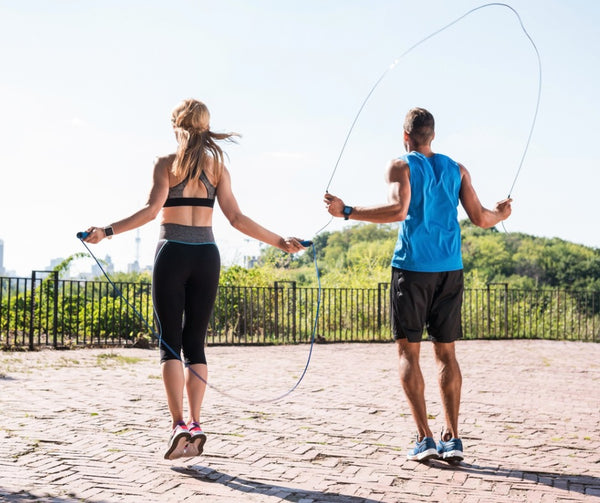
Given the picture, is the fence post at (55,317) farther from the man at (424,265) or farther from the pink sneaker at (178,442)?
the man at (424,265)

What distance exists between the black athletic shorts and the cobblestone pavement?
2.57ft

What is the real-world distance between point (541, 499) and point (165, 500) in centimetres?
181

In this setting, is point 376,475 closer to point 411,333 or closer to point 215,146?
point 411,333

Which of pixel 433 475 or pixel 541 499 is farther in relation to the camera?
pixel 433 475

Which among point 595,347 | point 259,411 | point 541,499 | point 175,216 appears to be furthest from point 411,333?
point 595,347

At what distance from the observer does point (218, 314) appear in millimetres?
A: 16094

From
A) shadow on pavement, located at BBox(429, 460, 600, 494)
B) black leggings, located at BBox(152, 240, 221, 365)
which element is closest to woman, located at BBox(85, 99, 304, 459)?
black leggings, located at BBox(152, 240, 221, 365)

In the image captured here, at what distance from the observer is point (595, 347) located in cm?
1590

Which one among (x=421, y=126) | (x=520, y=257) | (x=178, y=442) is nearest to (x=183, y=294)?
(x=178, y=442)

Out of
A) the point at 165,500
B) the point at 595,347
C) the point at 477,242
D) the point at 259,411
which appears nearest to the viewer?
the point at 165,500

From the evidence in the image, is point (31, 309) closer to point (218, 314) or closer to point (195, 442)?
point (218, 314)

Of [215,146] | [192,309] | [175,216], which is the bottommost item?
[192,309]

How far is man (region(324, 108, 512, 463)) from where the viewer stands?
13.2 ft

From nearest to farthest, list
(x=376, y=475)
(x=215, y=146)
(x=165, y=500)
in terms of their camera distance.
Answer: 1. (x=165, y=500)
2. (x=376, y=475)
3. (x=215, y=146)
